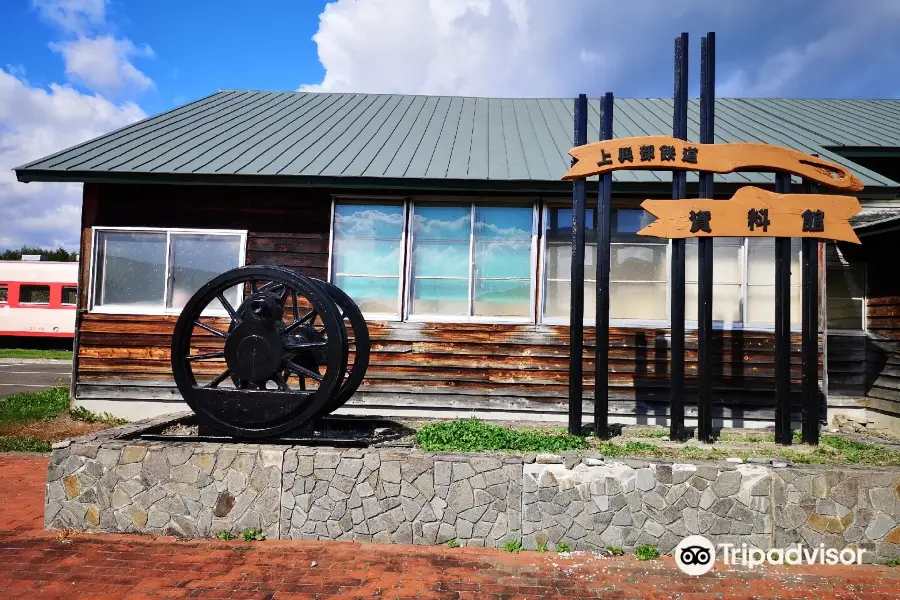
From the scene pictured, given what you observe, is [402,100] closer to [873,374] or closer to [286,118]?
[286,118]

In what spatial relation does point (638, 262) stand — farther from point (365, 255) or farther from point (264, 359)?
point (264, 359)

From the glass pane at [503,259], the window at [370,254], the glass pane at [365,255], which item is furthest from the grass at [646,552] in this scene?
the glass pane at [365,255]

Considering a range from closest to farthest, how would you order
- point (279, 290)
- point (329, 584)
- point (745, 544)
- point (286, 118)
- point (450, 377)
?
point (329, 584)
point (745, 544)
point (279, 290)
point (450, 377)
point (286, 118)

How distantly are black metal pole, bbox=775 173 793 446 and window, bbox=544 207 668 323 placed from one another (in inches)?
95.5

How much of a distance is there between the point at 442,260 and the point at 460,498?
4227mm

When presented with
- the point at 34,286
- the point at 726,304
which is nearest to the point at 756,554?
the point at 726,304

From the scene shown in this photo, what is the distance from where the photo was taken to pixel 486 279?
8.08 metres

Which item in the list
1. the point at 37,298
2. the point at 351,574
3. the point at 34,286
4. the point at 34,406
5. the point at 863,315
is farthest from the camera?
the point at 37,298

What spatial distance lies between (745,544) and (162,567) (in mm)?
4294

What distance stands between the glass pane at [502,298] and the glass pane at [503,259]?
0.11m

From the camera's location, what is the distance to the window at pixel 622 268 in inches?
316

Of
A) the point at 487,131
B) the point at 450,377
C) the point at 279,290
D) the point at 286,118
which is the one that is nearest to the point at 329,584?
the point at 279,290

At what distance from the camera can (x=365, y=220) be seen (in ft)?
26.9

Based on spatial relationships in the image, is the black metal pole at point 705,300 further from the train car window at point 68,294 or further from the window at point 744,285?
the train car window at point 68,294
